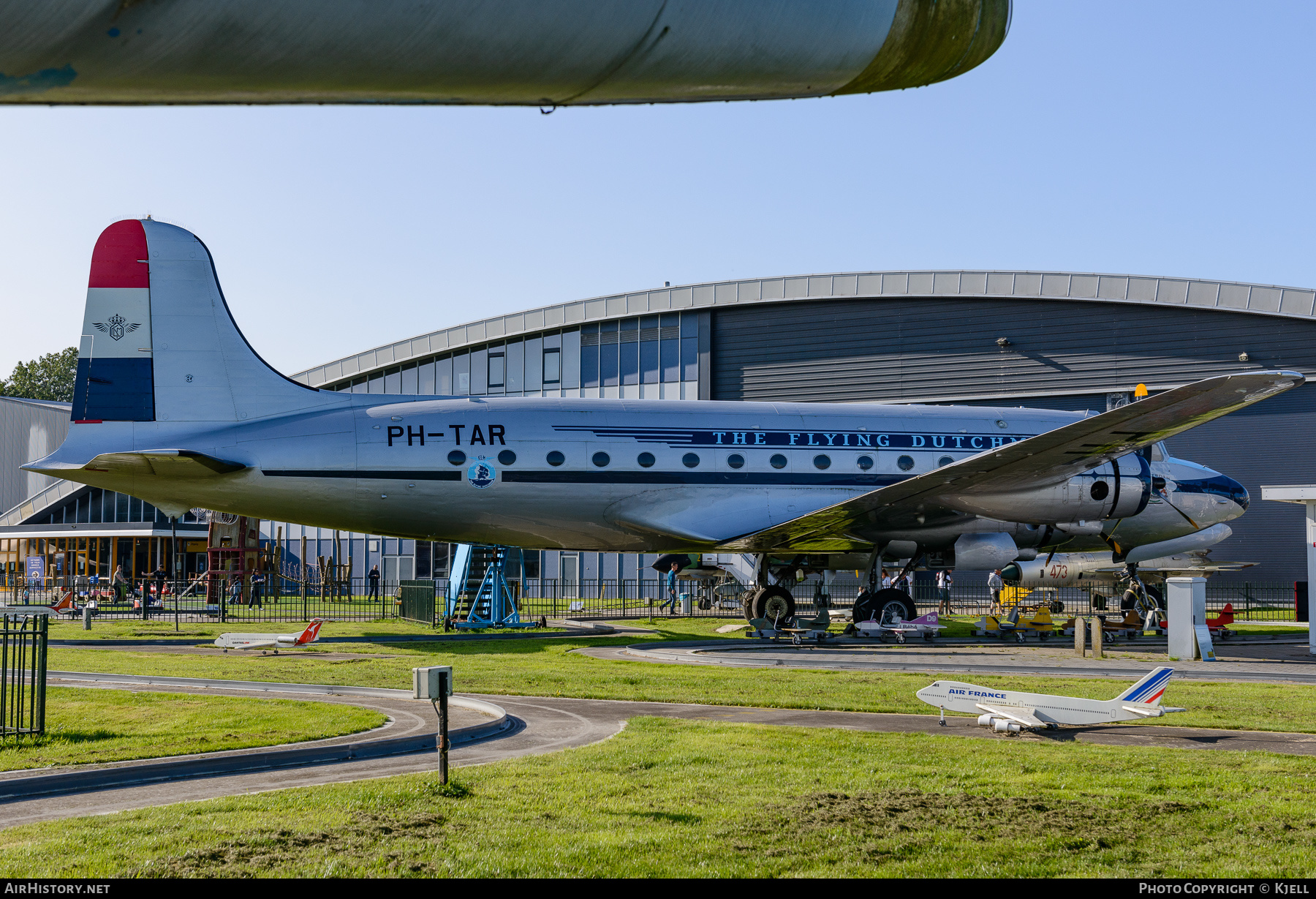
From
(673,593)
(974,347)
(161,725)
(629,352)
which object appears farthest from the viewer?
(629,352)

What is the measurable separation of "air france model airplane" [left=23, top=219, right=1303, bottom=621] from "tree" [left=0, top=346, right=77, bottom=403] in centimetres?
12337

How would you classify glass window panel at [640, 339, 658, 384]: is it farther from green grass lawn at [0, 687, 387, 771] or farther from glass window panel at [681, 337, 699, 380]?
green grass lawn at [0, 687, 387, 771]

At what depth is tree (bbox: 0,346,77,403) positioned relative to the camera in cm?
13188

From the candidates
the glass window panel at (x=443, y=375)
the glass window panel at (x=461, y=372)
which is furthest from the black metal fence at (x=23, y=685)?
the glass window panel at (x=443, y=375)

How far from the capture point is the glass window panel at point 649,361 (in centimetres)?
5359

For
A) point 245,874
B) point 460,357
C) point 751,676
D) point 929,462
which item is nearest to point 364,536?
point 460,357

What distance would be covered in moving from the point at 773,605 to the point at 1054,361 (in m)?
24.7

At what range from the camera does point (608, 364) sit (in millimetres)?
54844

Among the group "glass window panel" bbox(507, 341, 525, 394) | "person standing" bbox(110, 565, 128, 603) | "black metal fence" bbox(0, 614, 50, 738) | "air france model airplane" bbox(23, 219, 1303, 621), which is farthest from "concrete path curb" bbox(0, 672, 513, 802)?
"glass window panel" bbox(507, 341, 525, 394)

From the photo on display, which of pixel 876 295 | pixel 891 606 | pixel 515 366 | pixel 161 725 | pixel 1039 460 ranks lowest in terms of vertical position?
pixel 161 725

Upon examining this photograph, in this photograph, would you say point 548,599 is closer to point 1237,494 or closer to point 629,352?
point 629,352

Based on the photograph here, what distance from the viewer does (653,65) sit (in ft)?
9.09

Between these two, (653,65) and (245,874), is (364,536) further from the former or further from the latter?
(653,65)

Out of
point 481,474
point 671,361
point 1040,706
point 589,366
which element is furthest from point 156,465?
point 589,366
